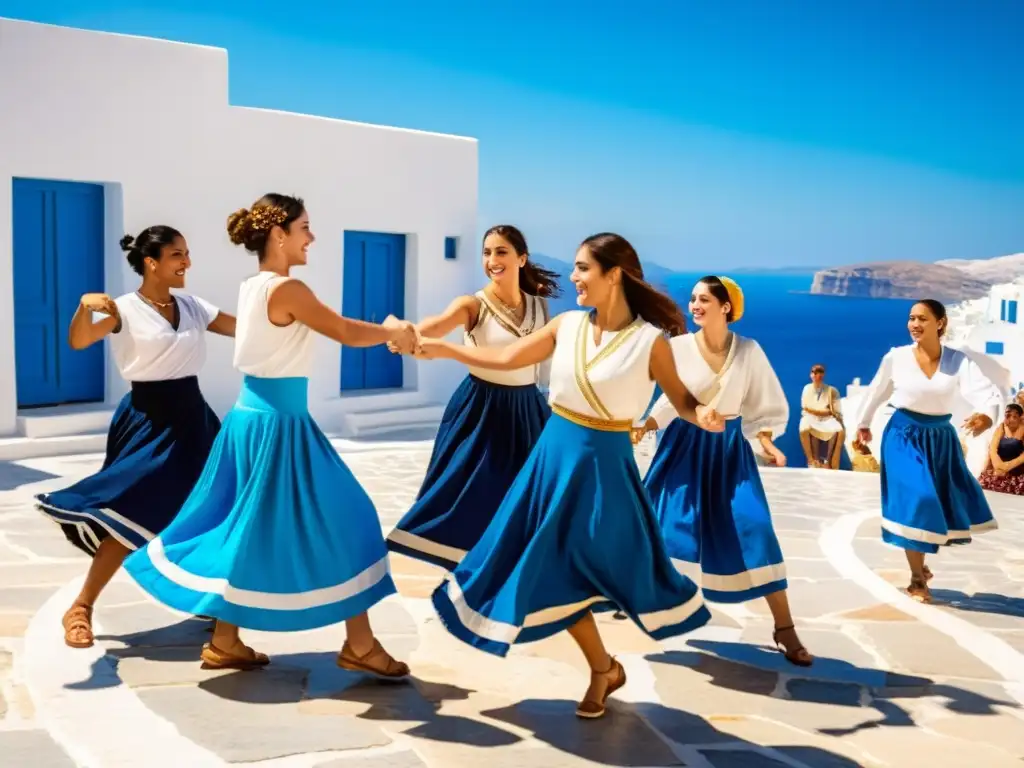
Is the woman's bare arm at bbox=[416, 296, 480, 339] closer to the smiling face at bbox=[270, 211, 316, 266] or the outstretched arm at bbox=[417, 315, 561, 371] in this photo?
the outstretched arm at bbox=[417, 315, 561, 371]

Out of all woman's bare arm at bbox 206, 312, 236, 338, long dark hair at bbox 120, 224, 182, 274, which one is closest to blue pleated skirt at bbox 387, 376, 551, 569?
woman's bare arm at bbox 206, 312, 236, 338

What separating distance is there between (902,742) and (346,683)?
6.92 ft

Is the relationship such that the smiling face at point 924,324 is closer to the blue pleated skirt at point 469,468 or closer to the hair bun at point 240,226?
the blue pleated skirt at point 469,468

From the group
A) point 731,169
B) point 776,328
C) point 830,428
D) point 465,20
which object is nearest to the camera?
point 830,428

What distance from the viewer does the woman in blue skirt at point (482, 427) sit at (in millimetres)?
5523

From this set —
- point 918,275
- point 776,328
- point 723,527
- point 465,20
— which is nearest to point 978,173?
point 918,275

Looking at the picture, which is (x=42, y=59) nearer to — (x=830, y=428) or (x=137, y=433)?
(x=137, y=433)

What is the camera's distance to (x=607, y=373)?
4.34 m

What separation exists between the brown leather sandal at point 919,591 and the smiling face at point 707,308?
2.30m

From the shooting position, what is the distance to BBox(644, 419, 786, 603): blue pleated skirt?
523cm

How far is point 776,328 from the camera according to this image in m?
162

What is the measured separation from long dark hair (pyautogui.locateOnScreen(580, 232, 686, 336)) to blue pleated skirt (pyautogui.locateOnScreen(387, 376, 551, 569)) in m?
1.24

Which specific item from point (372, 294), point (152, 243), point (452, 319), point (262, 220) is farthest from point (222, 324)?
point (372, 294)

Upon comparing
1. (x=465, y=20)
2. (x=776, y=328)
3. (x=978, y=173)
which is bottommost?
(x=776, y=328)
